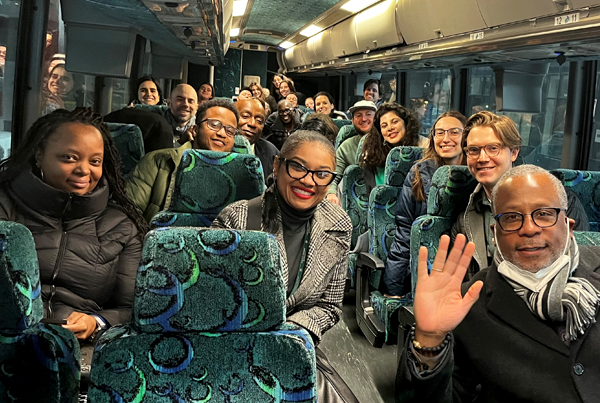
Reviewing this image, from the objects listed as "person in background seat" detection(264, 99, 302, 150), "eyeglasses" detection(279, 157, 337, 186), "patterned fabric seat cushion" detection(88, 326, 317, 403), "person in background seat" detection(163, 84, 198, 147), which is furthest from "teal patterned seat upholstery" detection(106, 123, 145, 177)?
"person in background seat" detection(264, 99, 302, 150)

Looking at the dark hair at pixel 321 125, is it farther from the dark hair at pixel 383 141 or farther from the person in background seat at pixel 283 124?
the dark hair at pixel 383 141

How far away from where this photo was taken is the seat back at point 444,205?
3.16 meters

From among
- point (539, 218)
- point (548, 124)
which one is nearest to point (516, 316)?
point (539, 218)

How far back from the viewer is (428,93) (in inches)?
336

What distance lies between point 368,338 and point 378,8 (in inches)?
203

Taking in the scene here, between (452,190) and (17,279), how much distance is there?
228 cm

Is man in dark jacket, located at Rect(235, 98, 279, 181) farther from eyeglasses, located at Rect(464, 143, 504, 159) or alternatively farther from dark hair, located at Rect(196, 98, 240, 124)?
Answer: eyeglasses, located at Rect(464, 143, 504, 159)

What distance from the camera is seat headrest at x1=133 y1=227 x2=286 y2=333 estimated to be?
1.54 m

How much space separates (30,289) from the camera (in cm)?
150

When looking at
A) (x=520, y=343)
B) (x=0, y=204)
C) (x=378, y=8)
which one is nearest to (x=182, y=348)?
(x=520, y=343)

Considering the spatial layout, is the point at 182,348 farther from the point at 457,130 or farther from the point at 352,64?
the point at 352,64

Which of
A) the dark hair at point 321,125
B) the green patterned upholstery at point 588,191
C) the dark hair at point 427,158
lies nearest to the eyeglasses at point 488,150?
the green patterned upholstery at point 588,191

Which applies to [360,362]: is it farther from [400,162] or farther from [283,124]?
[283,124]

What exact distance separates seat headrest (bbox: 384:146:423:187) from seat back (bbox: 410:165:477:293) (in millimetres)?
1029
